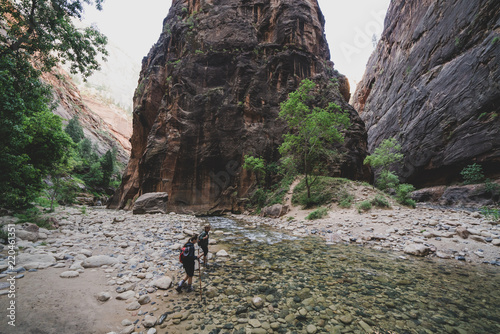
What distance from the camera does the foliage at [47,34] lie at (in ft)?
25.1

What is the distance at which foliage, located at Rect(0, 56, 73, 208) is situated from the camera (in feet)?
19.3

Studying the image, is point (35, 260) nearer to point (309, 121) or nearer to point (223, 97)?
point (309, 121)

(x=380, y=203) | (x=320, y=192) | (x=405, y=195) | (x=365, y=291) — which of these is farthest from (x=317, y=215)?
(x=365, y=291)

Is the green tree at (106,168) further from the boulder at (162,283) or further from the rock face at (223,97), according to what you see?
the boulder at (162,283)

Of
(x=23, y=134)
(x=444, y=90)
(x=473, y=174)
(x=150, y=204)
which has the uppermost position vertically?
(x=444, y=90)

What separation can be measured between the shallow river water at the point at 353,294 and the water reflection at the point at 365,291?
0.02 metres

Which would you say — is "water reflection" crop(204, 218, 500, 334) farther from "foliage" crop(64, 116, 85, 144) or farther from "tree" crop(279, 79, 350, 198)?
"foliage" crop(64, 116, 85, 144)

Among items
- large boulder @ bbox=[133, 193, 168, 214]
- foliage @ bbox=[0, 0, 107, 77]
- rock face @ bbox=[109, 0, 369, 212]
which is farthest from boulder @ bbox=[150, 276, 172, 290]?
rock face @ bbox=[109, 0, 369, 212]

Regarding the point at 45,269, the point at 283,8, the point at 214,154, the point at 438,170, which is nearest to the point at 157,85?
the point at 214,154

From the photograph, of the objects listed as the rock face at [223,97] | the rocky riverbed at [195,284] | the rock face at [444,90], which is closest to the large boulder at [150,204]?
the rock face at [223,97]

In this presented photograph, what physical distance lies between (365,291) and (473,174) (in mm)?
23412

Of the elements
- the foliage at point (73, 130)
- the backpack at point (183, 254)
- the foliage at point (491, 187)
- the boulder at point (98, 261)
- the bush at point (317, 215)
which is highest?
the foliage at point (73, 130)

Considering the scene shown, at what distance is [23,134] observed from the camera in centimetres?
638

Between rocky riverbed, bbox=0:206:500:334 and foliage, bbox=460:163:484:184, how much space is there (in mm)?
15241
